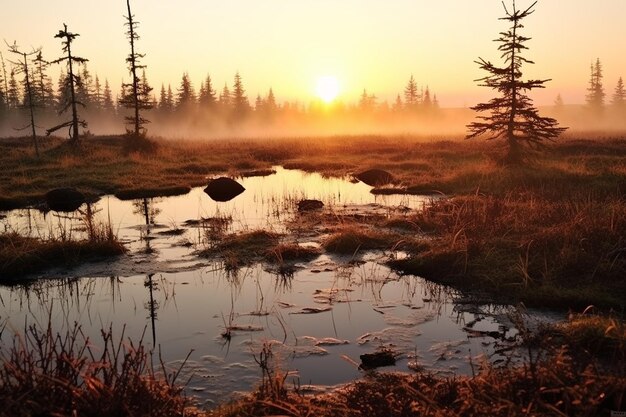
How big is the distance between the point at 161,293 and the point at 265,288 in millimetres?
1987

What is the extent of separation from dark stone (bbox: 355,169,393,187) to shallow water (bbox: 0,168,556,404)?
13370mm

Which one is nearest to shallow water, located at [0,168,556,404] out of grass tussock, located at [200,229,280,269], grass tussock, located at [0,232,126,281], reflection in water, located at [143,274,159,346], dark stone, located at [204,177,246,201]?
reflection in water, located at [143,274,159,346]

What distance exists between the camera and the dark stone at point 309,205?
1814 centimetres

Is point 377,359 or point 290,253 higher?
point 290,253

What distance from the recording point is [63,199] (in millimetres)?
20328

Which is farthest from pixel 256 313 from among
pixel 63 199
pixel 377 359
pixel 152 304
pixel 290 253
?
pixel 63 199

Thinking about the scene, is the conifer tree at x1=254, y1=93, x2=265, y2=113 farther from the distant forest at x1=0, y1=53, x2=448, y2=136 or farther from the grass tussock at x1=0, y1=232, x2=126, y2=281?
the grass tussock at x1=0, y1=232, x2=126, y2=281

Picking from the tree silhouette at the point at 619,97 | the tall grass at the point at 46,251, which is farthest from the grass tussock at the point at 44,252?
the tree silhouette at the point at 619,97

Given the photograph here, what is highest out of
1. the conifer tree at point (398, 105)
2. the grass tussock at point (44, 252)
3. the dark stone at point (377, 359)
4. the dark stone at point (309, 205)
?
the conifer tree at point (398, 105)

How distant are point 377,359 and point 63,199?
57.8 feet

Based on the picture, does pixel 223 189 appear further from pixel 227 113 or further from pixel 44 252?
pixel 227 113

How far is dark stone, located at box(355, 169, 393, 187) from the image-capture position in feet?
83.8

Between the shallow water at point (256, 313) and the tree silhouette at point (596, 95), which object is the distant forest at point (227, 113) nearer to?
the tree silhouette at point (596, 95)

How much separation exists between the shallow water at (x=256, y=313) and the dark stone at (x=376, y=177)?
1337 centimetres
